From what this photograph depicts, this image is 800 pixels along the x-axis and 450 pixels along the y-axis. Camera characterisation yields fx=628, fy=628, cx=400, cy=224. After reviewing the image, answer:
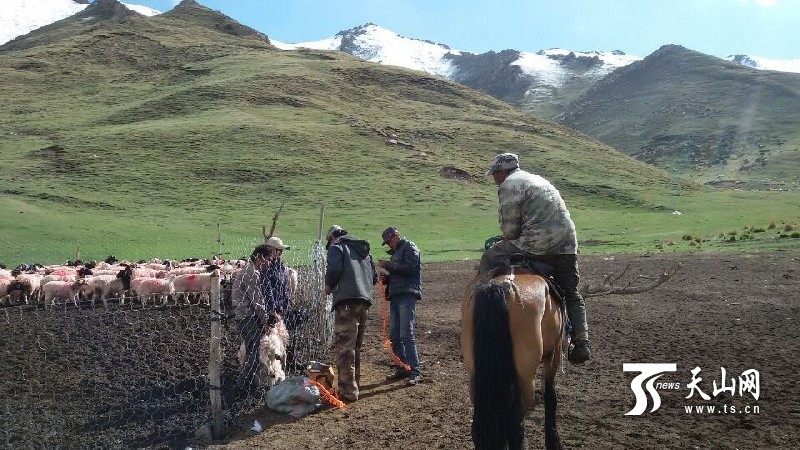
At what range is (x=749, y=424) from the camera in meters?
6.44

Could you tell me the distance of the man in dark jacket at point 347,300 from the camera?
26.3 feet

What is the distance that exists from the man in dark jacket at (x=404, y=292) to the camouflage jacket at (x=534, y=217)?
9.58 ft

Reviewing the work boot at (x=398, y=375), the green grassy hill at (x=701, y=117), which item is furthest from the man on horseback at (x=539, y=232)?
the green grassy hill at (x=701, y=117)

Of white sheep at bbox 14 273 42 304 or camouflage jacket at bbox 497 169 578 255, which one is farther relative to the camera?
white sheep at bbox 14 273 42 304

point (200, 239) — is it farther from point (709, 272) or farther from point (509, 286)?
point (509, 286)

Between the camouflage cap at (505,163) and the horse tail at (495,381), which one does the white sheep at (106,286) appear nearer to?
the camouflage cap at (505,163)

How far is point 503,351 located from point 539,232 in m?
1.51

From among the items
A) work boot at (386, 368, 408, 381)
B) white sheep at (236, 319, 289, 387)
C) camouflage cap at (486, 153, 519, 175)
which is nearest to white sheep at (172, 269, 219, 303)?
white sheep at (236, 319, 289, 387)

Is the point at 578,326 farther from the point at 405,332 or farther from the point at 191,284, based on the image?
the point at 191,284

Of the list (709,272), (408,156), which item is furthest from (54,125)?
(709,272)

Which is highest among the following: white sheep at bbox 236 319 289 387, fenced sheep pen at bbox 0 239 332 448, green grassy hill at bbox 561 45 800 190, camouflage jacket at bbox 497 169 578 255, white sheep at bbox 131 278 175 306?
green grassy hill at bbox 561 45 800 190

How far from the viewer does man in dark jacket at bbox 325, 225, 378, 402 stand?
8031 mm

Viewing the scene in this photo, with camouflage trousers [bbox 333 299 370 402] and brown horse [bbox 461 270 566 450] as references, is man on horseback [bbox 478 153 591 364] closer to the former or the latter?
brown horse [bbox 461 270 566 450]

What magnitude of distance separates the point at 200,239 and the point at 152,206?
10431 mm
